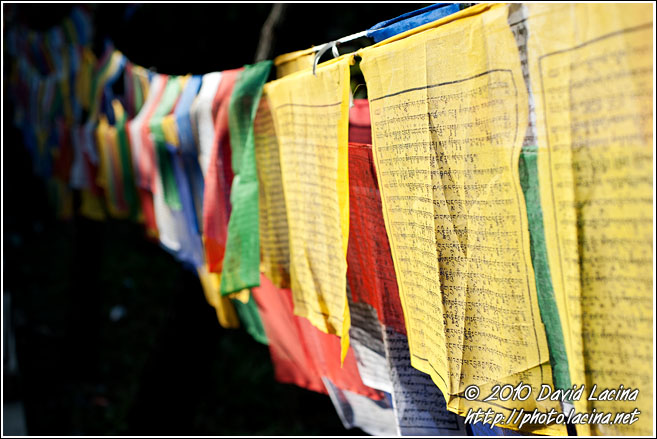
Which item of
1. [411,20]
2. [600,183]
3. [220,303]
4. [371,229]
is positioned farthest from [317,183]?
[220,303]

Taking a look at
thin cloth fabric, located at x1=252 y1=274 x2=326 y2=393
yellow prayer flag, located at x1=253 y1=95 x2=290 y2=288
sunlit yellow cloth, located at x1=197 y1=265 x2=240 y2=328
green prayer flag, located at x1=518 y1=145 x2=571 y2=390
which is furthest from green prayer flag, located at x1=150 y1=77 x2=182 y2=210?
green prayer flag, located at x1=518 y1=145 x2=571 y2=390

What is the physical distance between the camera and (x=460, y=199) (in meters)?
0.89

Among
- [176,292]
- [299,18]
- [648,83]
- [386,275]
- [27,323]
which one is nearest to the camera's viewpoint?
[648,83]

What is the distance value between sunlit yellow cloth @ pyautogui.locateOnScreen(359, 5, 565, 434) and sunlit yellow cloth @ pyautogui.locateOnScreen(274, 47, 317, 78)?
1.16ft

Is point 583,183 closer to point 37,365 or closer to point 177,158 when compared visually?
point 177,158

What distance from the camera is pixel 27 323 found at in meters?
4.68

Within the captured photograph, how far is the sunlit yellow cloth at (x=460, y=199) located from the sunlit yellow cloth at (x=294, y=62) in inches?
13.9

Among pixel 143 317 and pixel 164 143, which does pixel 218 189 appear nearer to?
pixel 164 143

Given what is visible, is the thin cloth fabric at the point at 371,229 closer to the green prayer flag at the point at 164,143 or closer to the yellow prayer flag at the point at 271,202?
the yellow prayer flag at the point at 271,202

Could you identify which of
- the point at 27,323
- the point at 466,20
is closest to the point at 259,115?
the point at 466,20

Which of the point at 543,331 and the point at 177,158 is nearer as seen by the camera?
the point at 543,331

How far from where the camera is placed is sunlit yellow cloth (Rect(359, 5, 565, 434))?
0.79 meters

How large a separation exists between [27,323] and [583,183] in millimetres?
4773

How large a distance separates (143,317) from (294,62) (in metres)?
Answer: 3.93
